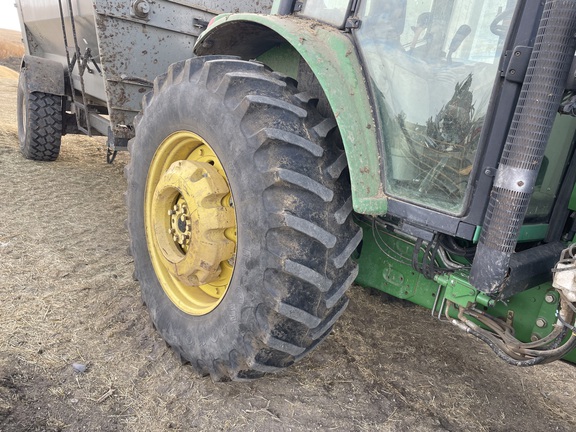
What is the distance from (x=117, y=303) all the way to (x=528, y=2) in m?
2.38

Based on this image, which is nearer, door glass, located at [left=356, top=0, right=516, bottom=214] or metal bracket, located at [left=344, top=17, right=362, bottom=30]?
door glass, located at [left=356, top=0, right=516, bottom=214]

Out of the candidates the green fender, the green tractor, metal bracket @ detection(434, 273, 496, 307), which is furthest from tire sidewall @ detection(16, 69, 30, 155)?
metal bracket @ detection(434, 273, 496, 307)

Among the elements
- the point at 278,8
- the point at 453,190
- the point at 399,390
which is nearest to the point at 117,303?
the point at 399,390

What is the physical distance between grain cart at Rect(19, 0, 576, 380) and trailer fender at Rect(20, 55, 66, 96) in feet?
10.7

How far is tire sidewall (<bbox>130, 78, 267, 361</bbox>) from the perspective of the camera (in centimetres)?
167

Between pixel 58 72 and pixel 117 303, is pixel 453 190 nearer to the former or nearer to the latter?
pixel 117 303

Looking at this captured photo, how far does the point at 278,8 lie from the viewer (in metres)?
2.18

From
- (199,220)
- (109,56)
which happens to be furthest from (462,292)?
(109,56)

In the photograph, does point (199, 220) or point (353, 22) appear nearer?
point (353, 22)

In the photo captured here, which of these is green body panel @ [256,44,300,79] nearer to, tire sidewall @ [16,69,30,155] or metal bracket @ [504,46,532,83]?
metal bracket @ [504,46,532,83]

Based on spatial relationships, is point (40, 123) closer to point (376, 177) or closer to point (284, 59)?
point (284, 59)

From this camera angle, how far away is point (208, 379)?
6.80 ft

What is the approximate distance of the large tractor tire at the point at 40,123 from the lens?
16.0 feet

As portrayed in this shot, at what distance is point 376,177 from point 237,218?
1.77 feet
